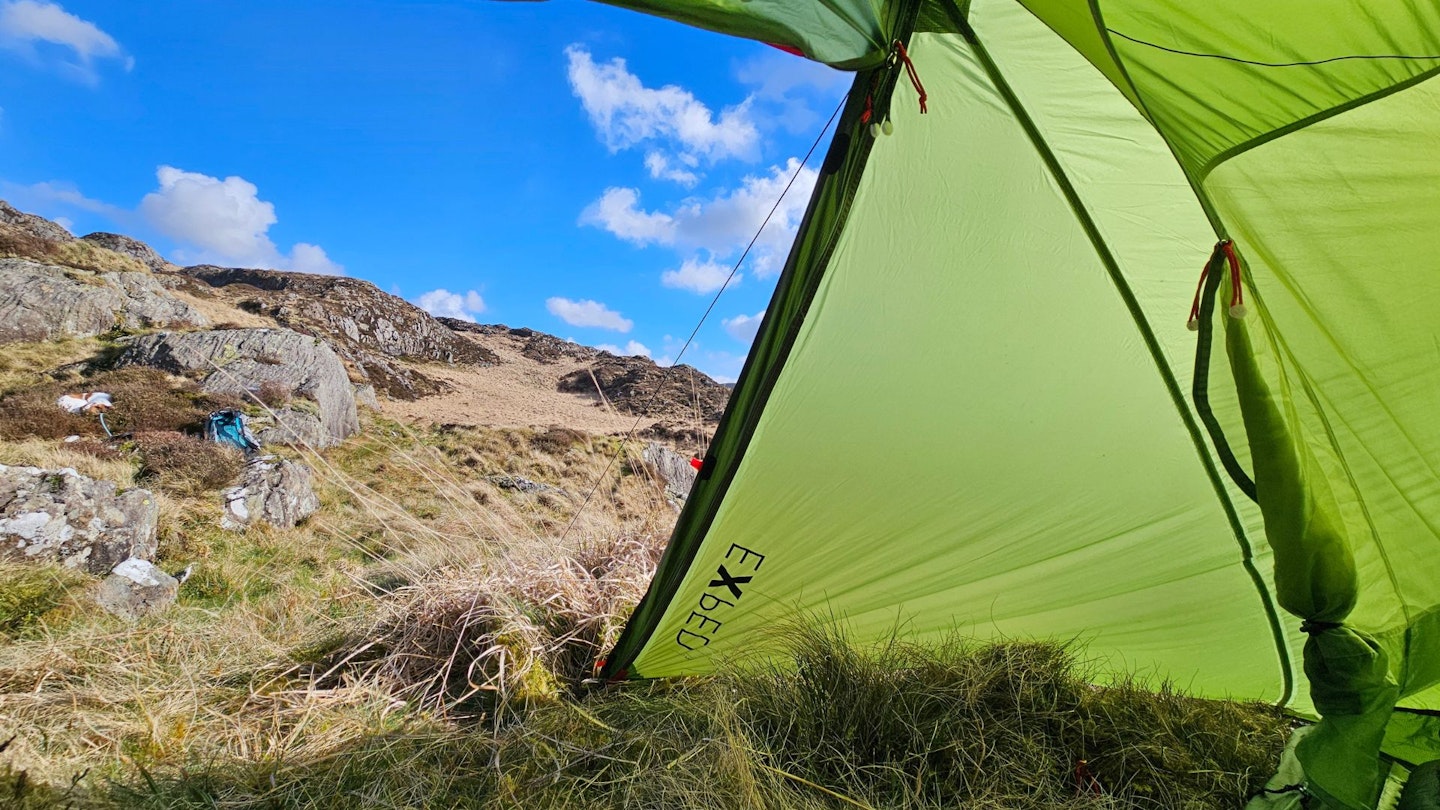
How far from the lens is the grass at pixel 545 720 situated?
207cm

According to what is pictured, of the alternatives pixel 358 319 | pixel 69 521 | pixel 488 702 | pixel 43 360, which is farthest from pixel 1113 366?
pixel 358 319

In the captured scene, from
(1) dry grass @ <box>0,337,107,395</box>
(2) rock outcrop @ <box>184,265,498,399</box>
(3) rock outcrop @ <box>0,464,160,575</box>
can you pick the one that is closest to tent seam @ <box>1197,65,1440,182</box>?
(3) rock outcrop @ <box>0,464,160,575</box>

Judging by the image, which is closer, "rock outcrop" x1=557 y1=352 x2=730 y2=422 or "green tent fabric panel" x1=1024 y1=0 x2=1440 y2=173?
"green tent fabric panel" x1=1024 y1=0 x2=1440 y2=173

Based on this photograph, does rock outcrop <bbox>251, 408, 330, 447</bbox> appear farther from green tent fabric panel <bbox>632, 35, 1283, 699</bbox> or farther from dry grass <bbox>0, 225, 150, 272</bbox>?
dry grass <bbox>0, 225, 150, 272</bbox>

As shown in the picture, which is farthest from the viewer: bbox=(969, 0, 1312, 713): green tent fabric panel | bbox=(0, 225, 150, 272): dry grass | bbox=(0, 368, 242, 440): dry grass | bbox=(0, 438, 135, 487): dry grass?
bbox=(0, 225, 150, 272): dry grass

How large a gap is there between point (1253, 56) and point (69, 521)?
756 cm

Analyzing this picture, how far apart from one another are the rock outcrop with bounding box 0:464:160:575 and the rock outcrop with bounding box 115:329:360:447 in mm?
10290

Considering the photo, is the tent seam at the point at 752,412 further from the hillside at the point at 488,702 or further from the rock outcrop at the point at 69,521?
the rock outcrop at the point at 69,521

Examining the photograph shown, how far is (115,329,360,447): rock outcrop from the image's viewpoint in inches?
651

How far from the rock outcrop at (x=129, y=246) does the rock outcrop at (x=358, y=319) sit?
3.57 metres

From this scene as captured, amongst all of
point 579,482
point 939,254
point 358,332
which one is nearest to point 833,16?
point 939,254

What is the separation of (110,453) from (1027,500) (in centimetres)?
1260

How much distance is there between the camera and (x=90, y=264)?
2573 centimetres

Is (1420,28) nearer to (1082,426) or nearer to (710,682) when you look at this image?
(1082,426)
